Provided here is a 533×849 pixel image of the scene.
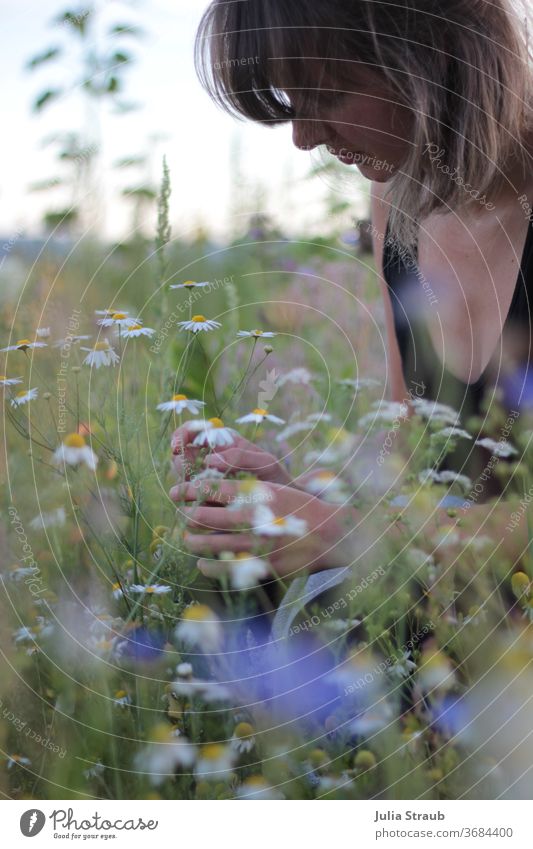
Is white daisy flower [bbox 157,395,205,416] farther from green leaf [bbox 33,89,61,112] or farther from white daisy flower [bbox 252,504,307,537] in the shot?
green leaf [bbox 33,89,61,112]

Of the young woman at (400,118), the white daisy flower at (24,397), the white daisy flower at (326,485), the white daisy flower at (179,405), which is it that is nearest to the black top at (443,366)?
the young woman at (400,118)

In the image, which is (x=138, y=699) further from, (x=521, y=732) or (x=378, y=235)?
(x=378, y=235)

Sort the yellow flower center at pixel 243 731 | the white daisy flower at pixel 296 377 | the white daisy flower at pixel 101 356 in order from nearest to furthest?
the yellow flower center at pixel 243 731 → the white daisy flower at pixel 101 356 → the white daisy flower at pixel 296 377

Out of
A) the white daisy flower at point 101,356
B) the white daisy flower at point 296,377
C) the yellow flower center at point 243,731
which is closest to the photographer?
the yellow flower center at point 243,731

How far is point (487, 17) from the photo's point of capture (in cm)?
60

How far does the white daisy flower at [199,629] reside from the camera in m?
0.52

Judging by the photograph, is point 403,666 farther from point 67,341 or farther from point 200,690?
point 67,341

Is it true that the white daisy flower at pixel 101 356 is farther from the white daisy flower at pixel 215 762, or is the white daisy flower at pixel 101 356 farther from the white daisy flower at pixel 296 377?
the white daisy flower at pixel 215 762

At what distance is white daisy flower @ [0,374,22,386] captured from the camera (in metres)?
0.58

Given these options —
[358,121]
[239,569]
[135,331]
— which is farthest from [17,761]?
[358,121]

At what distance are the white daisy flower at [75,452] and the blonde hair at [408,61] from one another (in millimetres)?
268

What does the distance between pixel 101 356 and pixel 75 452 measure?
83mm

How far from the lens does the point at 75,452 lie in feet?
1.83
